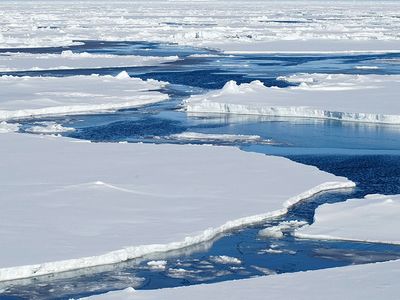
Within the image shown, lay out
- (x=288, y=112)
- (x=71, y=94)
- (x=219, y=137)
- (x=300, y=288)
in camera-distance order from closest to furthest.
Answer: (x=300, y=288) < (x=219, y=137) < (x=288, y=112) < (x=71, y=94)

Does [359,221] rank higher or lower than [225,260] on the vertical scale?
higher

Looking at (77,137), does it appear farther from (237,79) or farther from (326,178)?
(237,79)

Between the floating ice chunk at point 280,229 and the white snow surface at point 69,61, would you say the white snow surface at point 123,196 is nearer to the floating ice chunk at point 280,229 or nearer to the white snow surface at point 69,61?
the floating ice chunk at point 280,229

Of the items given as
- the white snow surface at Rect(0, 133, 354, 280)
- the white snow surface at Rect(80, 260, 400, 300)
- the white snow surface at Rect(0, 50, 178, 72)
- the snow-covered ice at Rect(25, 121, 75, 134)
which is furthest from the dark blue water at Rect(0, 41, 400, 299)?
the white snow surface at Rect(0, 50, 178, 72)

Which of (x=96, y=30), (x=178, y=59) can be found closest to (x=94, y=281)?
(x=178, y=59)

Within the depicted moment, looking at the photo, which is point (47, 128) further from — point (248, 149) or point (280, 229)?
point (280, 229)

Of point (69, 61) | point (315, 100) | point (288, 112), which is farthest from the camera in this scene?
point (69, 61)

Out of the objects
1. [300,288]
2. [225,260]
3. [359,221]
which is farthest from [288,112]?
[300,288]
